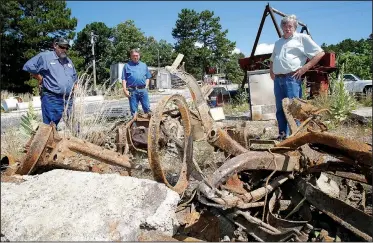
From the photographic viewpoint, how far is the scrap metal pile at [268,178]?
89.4 inches

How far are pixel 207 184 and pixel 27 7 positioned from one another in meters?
31.0

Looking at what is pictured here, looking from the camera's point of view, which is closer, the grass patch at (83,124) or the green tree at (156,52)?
the grass patch at (83,124)

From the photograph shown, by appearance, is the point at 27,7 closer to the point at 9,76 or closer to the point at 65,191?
the point at 9,76

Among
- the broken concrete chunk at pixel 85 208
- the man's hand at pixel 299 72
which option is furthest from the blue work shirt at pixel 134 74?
the broken concrete chunk at pixel 85 208

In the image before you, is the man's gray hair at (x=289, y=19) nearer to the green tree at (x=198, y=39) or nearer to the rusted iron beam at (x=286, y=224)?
the rusted iron beam at (x=286, y=224)

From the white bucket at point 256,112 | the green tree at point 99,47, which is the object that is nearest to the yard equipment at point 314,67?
the white bucket at point 256,112

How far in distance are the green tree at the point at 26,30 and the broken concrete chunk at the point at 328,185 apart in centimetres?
2710

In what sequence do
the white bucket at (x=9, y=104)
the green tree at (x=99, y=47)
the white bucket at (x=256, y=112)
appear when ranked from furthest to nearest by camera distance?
the green tree at (x=99, y=47) < the white bucket at (x=9, y=104) < the white bucket at (x=256, y=112)

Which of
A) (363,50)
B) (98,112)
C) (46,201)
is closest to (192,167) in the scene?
(46,201)

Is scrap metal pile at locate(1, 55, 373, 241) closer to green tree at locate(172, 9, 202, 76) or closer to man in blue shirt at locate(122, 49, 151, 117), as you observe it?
man in blue shirt at locate(122, 49, 151, 117)

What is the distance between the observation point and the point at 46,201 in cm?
262

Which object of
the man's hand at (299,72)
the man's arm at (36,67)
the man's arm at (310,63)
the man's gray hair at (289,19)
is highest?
the man's gray hair at (289,19)

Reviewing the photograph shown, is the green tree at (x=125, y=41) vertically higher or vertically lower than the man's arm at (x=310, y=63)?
higher

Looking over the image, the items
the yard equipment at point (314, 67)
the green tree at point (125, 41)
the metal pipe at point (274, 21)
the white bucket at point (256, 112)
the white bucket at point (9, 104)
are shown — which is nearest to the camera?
the white bucket at point (256, 112)
